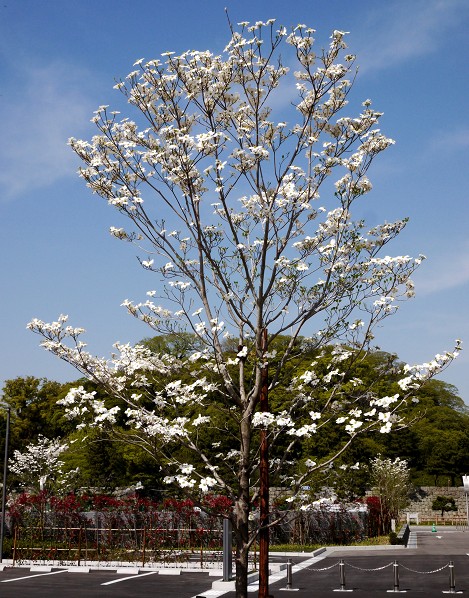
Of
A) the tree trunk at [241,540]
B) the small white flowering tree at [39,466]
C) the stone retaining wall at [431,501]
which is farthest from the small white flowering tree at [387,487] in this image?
the tree trunk at [241,540]

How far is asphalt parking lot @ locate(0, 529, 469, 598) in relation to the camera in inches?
841

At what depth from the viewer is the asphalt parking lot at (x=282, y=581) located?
70.1 feet

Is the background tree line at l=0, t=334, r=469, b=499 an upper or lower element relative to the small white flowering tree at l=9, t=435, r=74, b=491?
upper

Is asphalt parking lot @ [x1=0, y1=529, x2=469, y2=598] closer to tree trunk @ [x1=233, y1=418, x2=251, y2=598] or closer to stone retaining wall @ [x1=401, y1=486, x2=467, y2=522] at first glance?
tree trunk @ [x1=233, y1=418, x2=251, y2=598]

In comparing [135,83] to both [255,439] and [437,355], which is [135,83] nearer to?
[437,355]

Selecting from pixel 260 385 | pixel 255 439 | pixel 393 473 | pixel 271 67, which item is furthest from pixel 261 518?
pixel 393 473

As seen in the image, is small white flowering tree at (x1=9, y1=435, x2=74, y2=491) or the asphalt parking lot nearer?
the asphalt parking lot

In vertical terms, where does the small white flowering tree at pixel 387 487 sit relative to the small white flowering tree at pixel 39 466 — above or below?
below

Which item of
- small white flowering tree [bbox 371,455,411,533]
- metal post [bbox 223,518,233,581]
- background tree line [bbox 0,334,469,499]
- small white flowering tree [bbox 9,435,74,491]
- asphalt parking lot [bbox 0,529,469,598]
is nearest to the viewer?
asphalt parking lot [bbox 0,529,469,598]

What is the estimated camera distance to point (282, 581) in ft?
78.3

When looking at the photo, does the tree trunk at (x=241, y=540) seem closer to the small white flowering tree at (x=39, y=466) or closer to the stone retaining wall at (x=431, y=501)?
the small white flowering tree at (x=39, y=466)

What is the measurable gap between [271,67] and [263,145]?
1175 mm

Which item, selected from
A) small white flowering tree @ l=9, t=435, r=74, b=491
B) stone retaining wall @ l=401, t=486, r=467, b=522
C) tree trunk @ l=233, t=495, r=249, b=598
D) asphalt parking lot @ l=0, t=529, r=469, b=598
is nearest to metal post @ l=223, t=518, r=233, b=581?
asphalt parking lot @ l=0, t=529, r=469, b=598

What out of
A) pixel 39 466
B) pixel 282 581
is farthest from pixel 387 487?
pixel 282 581
